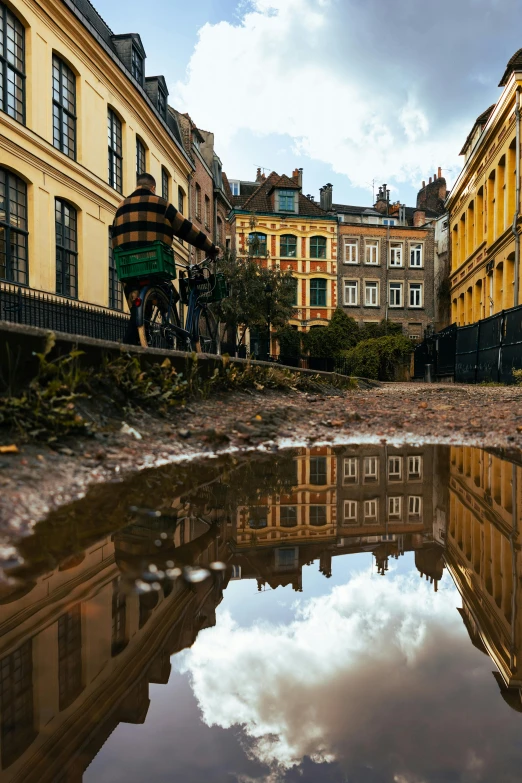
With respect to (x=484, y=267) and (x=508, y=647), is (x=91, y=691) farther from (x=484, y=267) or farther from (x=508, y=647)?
(x=484, y=267)

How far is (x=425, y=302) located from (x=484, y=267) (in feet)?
49.2

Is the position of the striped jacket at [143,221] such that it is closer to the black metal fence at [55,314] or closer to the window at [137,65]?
the black metal fence at [55,314]

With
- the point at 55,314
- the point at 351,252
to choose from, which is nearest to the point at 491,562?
the point at 55,314

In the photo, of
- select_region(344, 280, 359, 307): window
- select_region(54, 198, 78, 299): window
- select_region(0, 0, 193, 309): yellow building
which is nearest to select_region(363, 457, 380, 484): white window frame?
select_region(0, 0, 193, 309): yellow building

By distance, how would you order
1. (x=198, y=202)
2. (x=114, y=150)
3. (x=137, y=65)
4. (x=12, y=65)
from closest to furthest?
(x=12, y=65) → (x=114, y=150) → (x=137, y=65) → (x=198, y=202)

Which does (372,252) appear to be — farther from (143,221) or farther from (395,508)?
(395,508)

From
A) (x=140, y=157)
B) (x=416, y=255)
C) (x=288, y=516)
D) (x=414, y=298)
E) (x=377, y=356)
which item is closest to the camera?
(x=288, y=516)

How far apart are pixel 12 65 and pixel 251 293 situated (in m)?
13.7

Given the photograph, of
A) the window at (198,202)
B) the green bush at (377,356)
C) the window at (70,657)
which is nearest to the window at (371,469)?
the window at (70,657)

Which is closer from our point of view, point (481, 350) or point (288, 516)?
point (288, 516)

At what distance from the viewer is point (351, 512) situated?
2.10 m

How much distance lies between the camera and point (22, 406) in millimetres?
2674

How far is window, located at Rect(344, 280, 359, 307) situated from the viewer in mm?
35750

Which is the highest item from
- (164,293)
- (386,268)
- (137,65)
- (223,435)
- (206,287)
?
(137,65)
